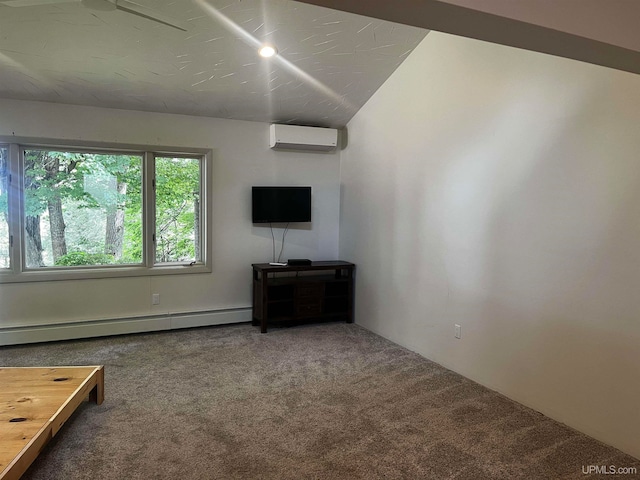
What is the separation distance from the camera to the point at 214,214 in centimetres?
457

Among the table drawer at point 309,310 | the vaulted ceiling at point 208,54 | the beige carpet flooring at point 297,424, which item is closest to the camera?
the beige carpet flooring at point 297,424

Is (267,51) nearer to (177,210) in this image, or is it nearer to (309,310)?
(177,210)

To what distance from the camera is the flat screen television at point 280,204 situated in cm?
463

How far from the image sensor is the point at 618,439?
7.32 ft

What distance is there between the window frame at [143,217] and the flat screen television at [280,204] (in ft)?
1.69

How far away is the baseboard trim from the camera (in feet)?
12.7

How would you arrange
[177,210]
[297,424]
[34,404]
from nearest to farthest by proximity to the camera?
[34,404] → [297,424] → [177,210]

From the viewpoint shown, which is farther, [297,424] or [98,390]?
[98,390]

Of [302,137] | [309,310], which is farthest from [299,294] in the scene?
[302,137]

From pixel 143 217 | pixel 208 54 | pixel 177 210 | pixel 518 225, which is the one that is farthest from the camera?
pixel 177 210

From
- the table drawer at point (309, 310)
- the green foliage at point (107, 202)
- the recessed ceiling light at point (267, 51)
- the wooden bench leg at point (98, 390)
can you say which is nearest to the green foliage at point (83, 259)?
the green foliage at point (107, 202)

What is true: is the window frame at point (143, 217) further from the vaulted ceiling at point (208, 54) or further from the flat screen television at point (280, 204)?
the flat screen television at point (280, 204)

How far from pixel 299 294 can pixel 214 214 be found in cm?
130

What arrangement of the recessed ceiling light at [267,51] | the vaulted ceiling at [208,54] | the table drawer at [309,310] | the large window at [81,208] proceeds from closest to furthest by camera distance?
the vaulted ceiling at [208,54] → the recessed ceiling light at [267,51] → the large window at [81,208] → the table drawer at [309,310]
